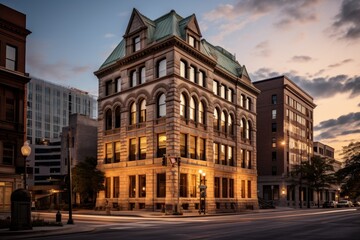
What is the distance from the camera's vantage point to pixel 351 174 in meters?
27.6

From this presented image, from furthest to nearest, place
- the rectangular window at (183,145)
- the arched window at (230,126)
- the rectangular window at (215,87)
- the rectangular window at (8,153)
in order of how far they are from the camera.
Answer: the arched window at (230,126)
the rectangular window at (215,87)
the rectangular window at (183,145)
the rectangular window at (8,153)

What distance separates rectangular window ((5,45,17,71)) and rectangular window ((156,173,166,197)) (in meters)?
20.1

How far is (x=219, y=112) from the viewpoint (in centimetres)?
5934

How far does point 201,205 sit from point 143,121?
42.2 ft

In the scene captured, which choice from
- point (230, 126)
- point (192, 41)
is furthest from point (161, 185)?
point (192, 41)

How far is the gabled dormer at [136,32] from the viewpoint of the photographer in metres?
53.7

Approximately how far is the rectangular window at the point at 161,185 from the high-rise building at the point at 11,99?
15464 mm

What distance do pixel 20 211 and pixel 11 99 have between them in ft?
74.7

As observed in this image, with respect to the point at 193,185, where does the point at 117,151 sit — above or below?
above

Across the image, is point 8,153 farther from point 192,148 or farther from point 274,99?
point 274,99

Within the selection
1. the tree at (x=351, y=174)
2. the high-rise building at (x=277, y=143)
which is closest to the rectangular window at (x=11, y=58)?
the tree at (x=351, y=174)

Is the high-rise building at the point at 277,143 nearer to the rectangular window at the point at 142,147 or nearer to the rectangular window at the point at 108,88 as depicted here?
the rectangular window at the point at 108,88

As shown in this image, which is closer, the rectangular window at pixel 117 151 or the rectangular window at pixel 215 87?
the rectangular window at pixel 117 151

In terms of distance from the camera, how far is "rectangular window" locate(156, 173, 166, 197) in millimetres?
49312
